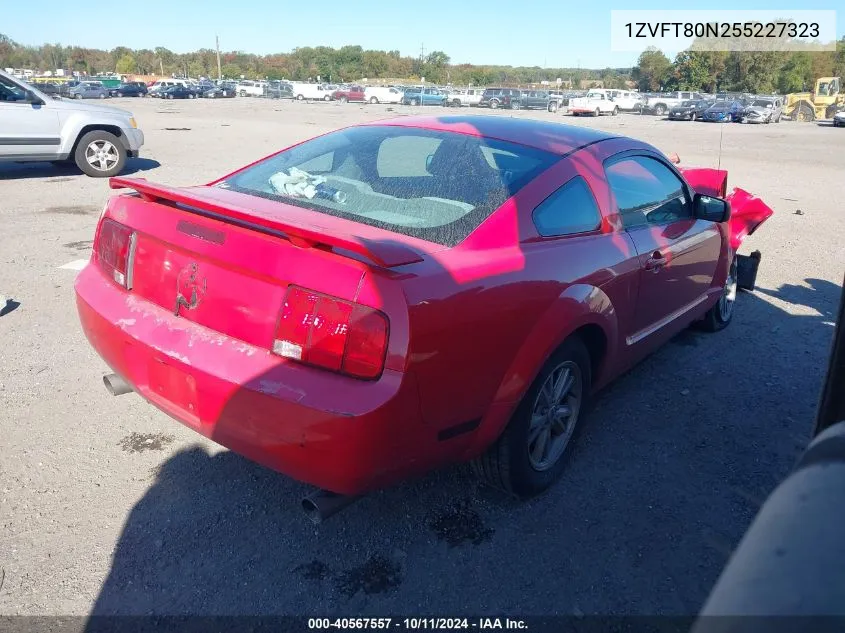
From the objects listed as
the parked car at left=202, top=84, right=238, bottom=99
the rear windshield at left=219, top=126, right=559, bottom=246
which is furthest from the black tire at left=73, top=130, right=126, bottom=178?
the parked car at left=202, top=84, right=238, bottom=99

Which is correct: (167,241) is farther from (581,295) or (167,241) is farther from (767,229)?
(767,229)

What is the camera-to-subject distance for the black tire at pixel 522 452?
2.71 meters

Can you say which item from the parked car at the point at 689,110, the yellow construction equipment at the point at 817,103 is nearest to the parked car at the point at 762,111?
the parked car at the point at 689,110

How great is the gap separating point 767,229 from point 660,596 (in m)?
7.92

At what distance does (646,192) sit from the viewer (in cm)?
373

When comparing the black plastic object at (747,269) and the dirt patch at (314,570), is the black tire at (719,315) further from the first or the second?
the dirt patch at (314,570)

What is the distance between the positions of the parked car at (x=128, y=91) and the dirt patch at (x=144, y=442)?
61.9 m

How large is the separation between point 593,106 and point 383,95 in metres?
21.6

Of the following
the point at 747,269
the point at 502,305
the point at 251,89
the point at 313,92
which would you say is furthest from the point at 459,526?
the point at 251,89

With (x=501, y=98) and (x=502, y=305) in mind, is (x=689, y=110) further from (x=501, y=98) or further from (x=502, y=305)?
(x=502, y=305)

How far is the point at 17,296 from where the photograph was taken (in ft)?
16.8

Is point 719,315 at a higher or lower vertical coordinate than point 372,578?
higher

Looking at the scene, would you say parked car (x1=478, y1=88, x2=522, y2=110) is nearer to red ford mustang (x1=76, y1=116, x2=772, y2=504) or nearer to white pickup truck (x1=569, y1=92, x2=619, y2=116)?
white pickup truck (x1=569, y1=92, x2=619, y2=116)

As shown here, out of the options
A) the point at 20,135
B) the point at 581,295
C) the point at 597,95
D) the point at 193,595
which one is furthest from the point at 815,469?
the point at 597,95
